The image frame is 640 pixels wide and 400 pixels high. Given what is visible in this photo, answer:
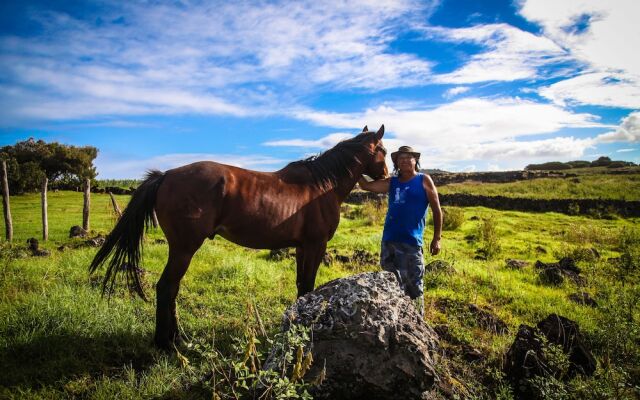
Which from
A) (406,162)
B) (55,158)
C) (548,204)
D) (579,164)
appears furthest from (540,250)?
(579,164)

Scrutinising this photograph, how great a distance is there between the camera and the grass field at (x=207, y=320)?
309 cm

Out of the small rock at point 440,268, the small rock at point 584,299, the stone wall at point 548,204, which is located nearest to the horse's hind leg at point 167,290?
the small rock at point 440,268

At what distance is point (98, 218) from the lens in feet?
58.5

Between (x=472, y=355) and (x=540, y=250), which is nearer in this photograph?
(x=472, y=355)

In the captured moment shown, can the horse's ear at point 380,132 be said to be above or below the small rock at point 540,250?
above

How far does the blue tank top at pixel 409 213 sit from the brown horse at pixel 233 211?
83 centimetres

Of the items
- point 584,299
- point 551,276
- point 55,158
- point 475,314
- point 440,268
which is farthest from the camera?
point 55,158

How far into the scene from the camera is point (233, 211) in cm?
418

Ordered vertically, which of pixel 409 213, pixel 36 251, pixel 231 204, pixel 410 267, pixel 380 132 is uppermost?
pixel 380 132

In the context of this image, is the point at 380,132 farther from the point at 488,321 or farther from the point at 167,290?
the point at 167,290

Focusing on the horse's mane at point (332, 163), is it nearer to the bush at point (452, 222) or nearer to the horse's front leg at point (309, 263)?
the horse's front leg at point (309, 263)

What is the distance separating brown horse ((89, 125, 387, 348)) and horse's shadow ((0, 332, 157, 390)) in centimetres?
30

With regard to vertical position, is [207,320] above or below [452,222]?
below

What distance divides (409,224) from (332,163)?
1.45 m
